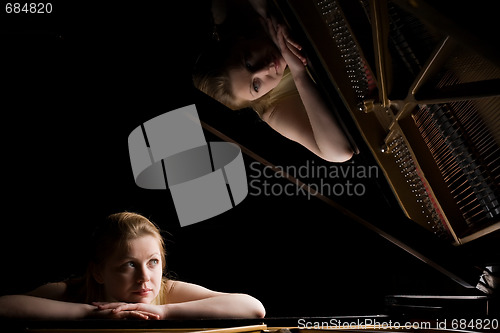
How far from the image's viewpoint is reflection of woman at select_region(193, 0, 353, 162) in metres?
2.28

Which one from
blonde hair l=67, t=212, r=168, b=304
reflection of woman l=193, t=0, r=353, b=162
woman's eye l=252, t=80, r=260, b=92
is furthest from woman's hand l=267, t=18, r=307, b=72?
blonde hair l=67, t=212, r=168, b=304

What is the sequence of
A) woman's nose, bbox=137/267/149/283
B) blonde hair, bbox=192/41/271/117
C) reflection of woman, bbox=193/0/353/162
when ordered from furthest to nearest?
1. blonde hair, bbox=192/41/271/117
2. reflection of woman, bbox=193/0/353/162
3. woman's nose, bbox=137/267/149/283

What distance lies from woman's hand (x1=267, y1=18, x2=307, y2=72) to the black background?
1.07 ft

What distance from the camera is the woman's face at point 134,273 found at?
6.04ft

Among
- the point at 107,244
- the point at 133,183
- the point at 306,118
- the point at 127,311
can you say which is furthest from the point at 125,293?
the point at 306,118

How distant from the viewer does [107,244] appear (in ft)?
6.43

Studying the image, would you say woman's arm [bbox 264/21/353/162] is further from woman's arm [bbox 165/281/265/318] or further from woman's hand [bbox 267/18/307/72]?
woman's arm [bbox 165/281/265/318]

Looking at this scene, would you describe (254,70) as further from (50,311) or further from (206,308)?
(50,311)

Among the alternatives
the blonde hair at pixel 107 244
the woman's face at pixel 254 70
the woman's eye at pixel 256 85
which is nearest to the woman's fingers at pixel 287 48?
the woman's face at pixel 254 70

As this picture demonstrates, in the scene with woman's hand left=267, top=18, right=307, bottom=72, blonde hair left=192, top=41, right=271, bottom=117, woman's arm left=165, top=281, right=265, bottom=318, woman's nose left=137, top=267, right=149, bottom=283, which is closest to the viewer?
Answer: woman's arm left=165, top=281, right=265, bottom=318

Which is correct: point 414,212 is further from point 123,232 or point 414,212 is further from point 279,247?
point 123,232

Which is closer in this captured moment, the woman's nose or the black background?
the woman's nose

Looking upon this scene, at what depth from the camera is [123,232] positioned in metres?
1.95

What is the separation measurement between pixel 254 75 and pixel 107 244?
41.0 inches
